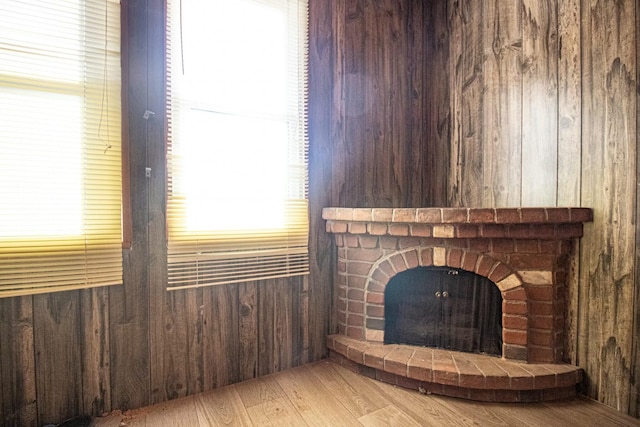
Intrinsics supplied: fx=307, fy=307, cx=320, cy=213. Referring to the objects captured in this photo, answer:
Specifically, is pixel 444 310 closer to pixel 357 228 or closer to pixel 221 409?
pixel 357 228

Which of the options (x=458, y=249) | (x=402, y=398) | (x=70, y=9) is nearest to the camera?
(x=70, y=9)

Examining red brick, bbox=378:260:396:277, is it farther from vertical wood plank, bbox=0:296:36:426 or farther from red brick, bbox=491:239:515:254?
vertical wood plank, bbox=0:296:36:426

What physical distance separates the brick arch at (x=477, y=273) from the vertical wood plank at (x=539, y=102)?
1.86 feet

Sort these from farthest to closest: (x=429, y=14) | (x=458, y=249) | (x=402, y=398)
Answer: (x=429, y=14) → (x=458, y=249) → (x=402, y=398)

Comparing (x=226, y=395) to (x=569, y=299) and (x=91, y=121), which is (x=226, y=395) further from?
(x=569, y=299)

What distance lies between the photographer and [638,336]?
4.95ft

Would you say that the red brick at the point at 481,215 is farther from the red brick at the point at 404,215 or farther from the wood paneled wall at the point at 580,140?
the wood paneled wall at the point at 580,140

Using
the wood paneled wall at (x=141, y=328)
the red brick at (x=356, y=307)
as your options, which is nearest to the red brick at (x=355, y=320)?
the red brick at (x=356, y=307)

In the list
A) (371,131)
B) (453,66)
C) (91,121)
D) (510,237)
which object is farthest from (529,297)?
(91,121)

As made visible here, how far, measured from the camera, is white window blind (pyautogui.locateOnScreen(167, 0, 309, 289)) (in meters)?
1.67

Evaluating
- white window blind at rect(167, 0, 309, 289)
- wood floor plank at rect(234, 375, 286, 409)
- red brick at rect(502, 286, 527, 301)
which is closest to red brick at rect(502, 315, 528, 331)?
red brick at rect(502, 286, 527, 301)

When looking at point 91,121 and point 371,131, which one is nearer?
point 91,121

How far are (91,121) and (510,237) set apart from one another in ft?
7.40

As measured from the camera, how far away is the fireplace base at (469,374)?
1.62 m
